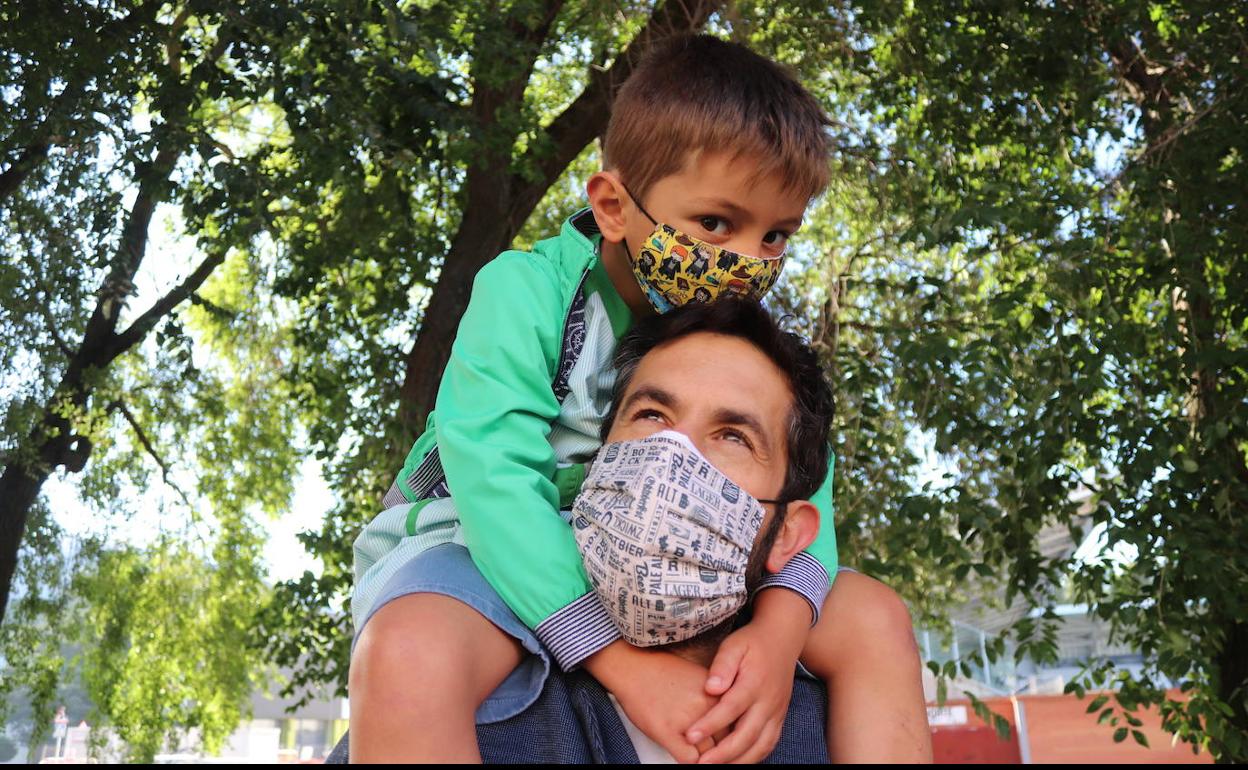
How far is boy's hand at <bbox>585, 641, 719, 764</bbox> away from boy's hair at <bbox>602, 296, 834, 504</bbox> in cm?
37

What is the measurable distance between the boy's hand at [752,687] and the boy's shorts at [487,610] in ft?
0.72

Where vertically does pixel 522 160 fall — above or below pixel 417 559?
above

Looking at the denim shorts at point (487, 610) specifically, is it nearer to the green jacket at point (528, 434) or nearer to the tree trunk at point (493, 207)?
the green jacket at point (528, 434)

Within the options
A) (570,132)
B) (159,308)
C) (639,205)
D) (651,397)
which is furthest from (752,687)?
(159,308)

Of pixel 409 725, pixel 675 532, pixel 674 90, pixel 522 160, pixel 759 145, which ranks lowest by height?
pixel 409 725

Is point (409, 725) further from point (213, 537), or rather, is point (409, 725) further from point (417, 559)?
point (213, 537)

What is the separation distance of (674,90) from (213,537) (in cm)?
1071

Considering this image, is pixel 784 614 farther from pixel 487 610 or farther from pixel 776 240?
pixel 776 240

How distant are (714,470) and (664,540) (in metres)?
0.15

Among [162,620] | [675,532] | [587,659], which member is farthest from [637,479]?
[162,620]

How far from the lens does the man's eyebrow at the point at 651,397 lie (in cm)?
172

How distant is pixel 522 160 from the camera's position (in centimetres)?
709

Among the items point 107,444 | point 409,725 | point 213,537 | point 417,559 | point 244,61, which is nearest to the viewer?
point 409,725

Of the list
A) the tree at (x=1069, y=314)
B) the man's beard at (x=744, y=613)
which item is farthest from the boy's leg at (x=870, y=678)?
the tree at (x=1069, y=314)
